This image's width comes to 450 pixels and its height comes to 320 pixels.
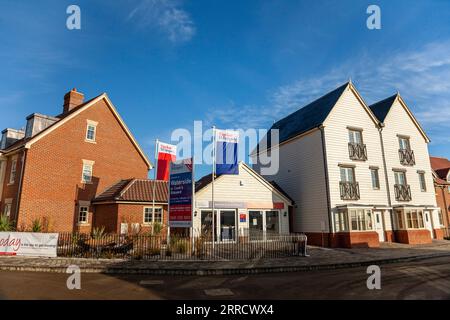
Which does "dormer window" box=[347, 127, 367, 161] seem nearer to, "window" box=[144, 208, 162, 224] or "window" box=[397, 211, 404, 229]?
"window" box=[397, 211, 404, 229]

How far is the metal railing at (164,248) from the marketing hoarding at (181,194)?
1.12 metres

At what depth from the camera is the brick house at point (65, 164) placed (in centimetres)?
2230

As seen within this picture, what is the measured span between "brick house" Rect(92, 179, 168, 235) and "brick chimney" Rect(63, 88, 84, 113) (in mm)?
10031

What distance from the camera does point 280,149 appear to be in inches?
1153

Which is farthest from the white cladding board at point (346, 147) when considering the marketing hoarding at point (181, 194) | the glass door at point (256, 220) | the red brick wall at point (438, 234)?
the marketing hoarding at point (181, 194)

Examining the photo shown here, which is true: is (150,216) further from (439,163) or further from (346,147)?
(439,163)

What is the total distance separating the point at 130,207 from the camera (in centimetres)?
2286

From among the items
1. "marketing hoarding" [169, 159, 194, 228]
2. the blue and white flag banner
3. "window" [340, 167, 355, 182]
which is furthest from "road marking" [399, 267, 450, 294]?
the blue and white flag banner

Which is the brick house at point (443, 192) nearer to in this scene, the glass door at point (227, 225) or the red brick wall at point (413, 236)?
the red brick wall at point (413, 236)

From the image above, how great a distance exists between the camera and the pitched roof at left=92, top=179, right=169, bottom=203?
23.1 meters

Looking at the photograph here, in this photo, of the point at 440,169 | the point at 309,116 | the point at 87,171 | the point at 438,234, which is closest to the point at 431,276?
the point at 309,116
